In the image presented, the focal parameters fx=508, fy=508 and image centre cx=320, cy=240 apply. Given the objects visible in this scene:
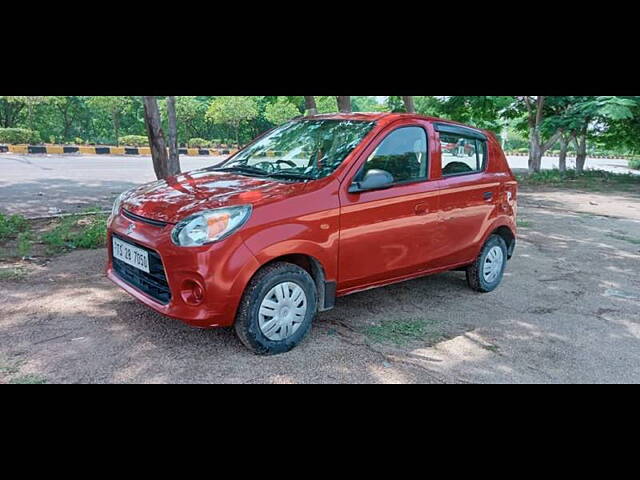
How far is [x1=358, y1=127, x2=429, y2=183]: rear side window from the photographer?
4.07m

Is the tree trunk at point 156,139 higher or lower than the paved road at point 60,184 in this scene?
higher

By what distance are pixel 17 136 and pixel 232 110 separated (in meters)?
13.3

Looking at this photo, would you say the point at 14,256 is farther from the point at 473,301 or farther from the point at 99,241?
the point at 473,301

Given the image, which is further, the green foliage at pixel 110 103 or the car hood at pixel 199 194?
the green foliage at pixel 110 103

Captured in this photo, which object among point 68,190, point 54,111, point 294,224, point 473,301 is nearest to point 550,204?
point 473,301

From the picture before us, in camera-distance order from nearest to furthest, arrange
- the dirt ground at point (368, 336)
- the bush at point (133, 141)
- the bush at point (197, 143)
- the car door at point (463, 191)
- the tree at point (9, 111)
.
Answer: the dirt ground at point (368, 336) < the car door at point (463, 191) < the tree at point (9, 111) < the bush at point (133, 141) < the bush at point (197, 143)

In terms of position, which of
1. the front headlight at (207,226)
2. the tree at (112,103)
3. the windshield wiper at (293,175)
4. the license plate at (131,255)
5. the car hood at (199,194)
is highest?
the tree at (112,103)

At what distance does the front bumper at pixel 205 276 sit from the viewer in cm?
318

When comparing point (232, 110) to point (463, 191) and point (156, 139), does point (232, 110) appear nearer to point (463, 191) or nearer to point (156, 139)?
point (156, 139)

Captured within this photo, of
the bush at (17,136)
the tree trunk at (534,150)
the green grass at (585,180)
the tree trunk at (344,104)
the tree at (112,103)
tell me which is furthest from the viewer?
the tree at (112,103)

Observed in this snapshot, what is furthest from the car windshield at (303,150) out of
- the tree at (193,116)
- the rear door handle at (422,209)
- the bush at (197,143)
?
the tree at (193,116)

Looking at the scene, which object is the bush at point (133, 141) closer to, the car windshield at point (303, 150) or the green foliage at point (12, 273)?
the green foliage at point (12, 273)

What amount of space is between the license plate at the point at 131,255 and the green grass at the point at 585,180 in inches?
620

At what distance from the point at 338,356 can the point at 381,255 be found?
0.91m
